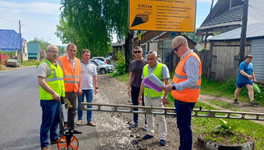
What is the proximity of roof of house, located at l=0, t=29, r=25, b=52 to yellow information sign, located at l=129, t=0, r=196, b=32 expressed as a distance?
52.3 m

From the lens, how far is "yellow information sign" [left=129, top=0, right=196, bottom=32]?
8.12m

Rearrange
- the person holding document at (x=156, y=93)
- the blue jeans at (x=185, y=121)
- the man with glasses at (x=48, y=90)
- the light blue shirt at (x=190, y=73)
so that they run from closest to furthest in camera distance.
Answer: the light blue shirt at (x=190, y=73) < the blue jeans at (x=185, y=121) < the man with glasses at (x=48, y=90) < the person holding document at (x=156, y=93)

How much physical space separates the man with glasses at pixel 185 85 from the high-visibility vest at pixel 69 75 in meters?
2.40

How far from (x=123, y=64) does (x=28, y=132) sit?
1394cm

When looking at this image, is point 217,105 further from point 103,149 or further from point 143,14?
point 103,149

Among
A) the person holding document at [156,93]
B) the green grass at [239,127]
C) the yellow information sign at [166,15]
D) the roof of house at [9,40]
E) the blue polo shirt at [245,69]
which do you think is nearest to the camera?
the person holding document at [156,93]

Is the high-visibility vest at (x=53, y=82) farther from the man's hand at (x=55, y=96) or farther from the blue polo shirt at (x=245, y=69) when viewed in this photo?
the blue polo shirt at (x=245, y=69)

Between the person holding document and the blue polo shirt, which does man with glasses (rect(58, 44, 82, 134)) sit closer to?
the person holding document

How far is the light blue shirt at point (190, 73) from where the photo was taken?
9.30 ft

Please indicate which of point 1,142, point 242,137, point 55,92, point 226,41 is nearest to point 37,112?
point 1,142

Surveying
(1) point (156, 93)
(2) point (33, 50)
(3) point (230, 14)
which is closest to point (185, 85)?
(1) point (156, 93)

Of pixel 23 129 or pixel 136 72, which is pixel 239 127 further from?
pixel 23 129

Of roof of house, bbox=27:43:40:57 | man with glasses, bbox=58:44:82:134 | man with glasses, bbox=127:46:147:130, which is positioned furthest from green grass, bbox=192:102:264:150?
roof of house, bbox=27:43:40:57

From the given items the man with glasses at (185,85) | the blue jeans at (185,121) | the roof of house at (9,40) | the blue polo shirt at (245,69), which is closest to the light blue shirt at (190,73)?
the man with glasses at (185,85)
